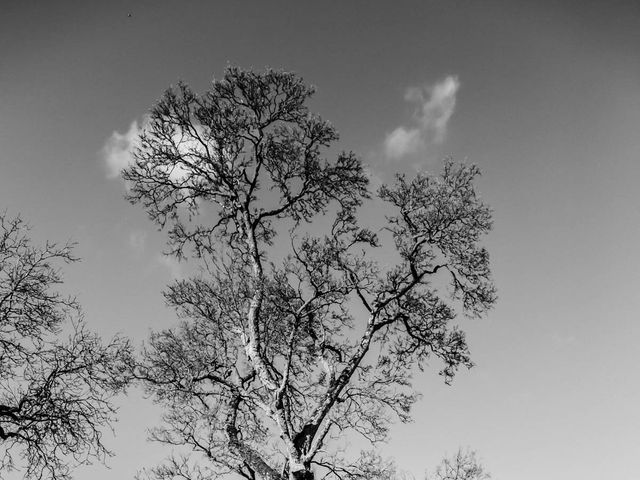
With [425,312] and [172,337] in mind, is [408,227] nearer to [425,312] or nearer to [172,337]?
[425,312]

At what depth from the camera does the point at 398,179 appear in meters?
11.2

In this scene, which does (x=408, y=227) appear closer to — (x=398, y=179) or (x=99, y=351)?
(x=398, y=179)

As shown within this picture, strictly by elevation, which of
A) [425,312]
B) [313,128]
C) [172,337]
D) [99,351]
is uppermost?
[313,128]

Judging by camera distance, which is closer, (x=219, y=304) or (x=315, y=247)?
(x=219, y=304)

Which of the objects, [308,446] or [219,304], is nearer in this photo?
[308,446]

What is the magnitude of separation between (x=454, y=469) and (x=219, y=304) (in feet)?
30.3

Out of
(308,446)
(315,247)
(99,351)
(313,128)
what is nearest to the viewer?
(99,351)

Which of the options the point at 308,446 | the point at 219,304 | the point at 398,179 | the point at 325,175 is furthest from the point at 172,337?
the point at 398,179

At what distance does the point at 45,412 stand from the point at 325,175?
316 inches

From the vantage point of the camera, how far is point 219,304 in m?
10.1

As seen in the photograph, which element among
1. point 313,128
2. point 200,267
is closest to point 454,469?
point 200,267

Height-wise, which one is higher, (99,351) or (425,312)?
(425,312)

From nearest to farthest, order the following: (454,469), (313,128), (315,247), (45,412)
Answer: (45,412) < (315,247) < (313,128) < (454,469)

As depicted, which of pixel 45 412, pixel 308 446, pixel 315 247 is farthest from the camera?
pixel 315 247
